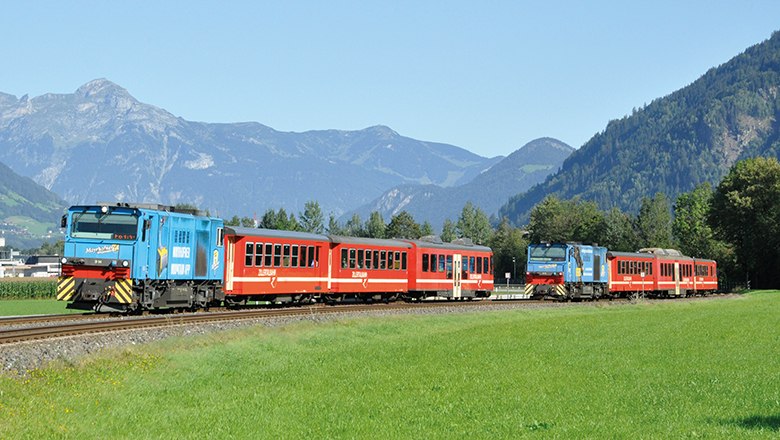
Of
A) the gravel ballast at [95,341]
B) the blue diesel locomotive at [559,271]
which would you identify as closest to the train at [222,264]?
the gravel ballast at [95,341]

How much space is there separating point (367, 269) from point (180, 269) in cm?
1541

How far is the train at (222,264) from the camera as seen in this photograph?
113ft

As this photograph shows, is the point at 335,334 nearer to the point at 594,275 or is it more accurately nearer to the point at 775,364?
the point at 775,364

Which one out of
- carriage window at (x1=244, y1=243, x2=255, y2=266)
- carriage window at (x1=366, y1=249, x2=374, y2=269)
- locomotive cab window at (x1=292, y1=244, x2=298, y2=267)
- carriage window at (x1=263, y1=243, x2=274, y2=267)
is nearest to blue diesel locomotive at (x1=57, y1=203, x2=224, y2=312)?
carriage window at (x1=244, y1=243, x2=255, y2=266)

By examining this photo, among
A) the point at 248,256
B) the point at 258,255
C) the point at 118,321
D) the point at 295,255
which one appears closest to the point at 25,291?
the point at 295,255

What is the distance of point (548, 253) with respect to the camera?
62594 mm

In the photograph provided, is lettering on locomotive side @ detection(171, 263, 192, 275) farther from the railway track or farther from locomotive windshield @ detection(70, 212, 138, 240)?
locomotive windshield @ detection(70, 212, 138, 240)

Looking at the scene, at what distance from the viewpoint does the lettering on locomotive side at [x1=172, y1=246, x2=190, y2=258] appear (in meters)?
37.2

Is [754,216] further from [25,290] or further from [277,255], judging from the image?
[277,255]

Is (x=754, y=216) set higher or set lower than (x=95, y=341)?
higher

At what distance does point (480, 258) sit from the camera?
63.0 meters

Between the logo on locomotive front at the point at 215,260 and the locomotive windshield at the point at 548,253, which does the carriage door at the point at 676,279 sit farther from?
the logo on locomotive front at the point at 215,260

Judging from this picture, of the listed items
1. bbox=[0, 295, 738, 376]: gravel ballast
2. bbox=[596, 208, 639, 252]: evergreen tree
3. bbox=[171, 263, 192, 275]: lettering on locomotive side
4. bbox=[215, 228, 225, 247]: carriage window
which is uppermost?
bbox=[596, 208, 639, 252]: evergreen tree

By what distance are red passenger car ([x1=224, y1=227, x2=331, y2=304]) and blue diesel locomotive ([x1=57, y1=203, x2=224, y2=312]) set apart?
13.8 ft
